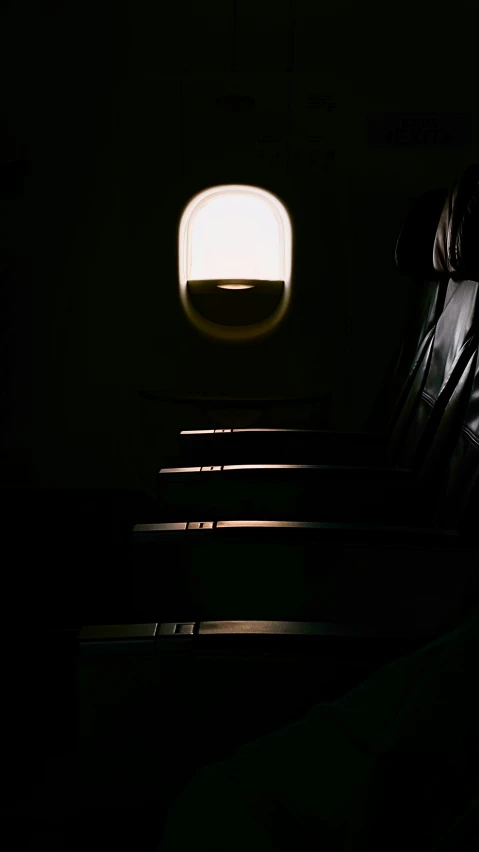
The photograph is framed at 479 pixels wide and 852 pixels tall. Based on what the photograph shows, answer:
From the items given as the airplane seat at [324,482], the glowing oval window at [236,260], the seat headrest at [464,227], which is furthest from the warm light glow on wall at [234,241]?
the airplane seat at [324,482]

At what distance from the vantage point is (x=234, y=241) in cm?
310

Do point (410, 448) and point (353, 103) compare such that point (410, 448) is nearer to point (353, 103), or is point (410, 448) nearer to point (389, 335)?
point (389, 335)

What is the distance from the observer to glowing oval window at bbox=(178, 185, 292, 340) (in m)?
3.05

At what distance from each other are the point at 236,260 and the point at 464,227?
1826 mm

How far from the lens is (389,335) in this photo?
10.1ft

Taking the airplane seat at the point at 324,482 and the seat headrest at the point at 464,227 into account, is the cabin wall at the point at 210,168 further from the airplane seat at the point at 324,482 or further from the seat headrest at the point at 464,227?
the airplane seat at the point at 324,482

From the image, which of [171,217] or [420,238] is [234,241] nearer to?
[171,217]

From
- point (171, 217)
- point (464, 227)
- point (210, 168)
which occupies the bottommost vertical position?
point (464, 227)

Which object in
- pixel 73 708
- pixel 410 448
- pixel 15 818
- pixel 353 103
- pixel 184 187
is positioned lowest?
pixel 15 818

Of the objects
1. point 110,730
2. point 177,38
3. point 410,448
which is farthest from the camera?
point 177,38

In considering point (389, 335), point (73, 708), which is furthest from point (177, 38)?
point (73, 708)

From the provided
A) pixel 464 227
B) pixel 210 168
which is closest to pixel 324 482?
pixel 464 227

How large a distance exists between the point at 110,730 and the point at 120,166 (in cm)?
267

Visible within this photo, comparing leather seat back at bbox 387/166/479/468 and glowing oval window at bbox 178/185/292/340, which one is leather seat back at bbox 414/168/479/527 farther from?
glowing oval window at bbox 178/185/292/340
